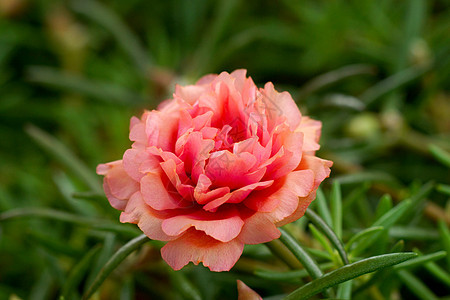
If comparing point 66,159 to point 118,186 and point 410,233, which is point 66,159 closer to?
point 118,186

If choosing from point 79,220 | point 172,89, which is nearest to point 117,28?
point 172,89

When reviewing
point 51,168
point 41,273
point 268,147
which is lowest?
point 41,273

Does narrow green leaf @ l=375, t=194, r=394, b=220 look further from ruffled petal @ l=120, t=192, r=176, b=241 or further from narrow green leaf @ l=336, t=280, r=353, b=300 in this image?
ruffled petal @ l=120, t=192, r=176, b=241

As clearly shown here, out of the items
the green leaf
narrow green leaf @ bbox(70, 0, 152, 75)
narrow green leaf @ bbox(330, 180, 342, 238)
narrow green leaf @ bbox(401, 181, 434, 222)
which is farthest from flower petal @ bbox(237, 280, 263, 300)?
narrow green leaf @ bbox(70, 0, 152, 75)

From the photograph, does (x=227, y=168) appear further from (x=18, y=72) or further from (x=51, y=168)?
(x=18, y=72)

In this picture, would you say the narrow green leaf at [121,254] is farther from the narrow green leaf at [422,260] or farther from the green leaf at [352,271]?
the narrow green leaf at [422,260]

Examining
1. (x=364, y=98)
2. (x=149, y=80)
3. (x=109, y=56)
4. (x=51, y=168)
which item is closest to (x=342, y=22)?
(x=364, y=98)
